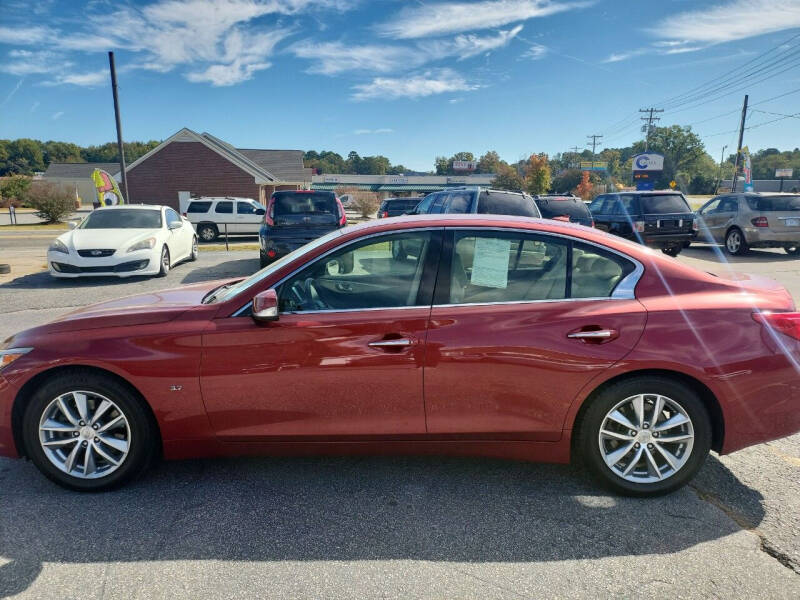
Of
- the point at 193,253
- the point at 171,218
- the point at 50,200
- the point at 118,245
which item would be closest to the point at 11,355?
the point at 118,245

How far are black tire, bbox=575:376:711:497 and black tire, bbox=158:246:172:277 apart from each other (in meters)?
9.78

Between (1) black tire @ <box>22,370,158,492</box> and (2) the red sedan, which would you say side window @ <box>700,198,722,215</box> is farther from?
(1) black tire @ <box>22,370,158,492</box>

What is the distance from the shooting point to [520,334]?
2902 mm

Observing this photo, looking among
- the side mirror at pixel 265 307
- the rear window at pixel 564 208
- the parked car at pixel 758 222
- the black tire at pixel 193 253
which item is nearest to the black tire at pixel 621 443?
the side mirror at pixel 265 307

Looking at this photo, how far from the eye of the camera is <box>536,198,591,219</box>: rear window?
12.0m

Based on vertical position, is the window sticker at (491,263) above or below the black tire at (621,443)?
above

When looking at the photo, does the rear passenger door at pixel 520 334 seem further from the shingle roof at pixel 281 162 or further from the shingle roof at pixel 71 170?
the shingle roof at pixel 71 170

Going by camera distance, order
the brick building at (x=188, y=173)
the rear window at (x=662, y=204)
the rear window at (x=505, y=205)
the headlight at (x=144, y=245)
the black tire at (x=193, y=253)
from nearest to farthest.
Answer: the rear window at (x=505, y=205) → the headlight at (x=144, y=245) → the black tire at (x=193, y=253) → the rear window at (x=662, y=204) → the brick building at (x=188, y=173)

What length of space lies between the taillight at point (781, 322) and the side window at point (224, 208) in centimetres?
2010

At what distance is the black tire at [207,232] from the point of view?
20.5 metres

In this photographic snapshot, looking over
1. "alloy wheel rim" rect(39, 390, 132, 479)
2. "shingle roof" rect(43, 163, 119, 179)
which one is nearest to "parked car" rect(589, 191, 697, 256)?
"alloy wheel rim" rect(39, 390, 132, 479)

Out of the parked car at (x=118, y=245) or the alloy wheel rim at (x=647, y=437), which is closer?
the alloy wheel rim at (x=647, y=437)

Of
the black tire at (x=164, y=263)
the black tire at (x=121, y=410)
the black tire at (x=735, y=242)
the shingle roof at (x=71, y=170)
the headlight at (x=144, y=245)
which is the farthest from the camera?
the shingle roof at (x=71, y=170)

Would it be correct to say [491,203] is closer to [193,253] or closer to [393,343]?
[393,343]
